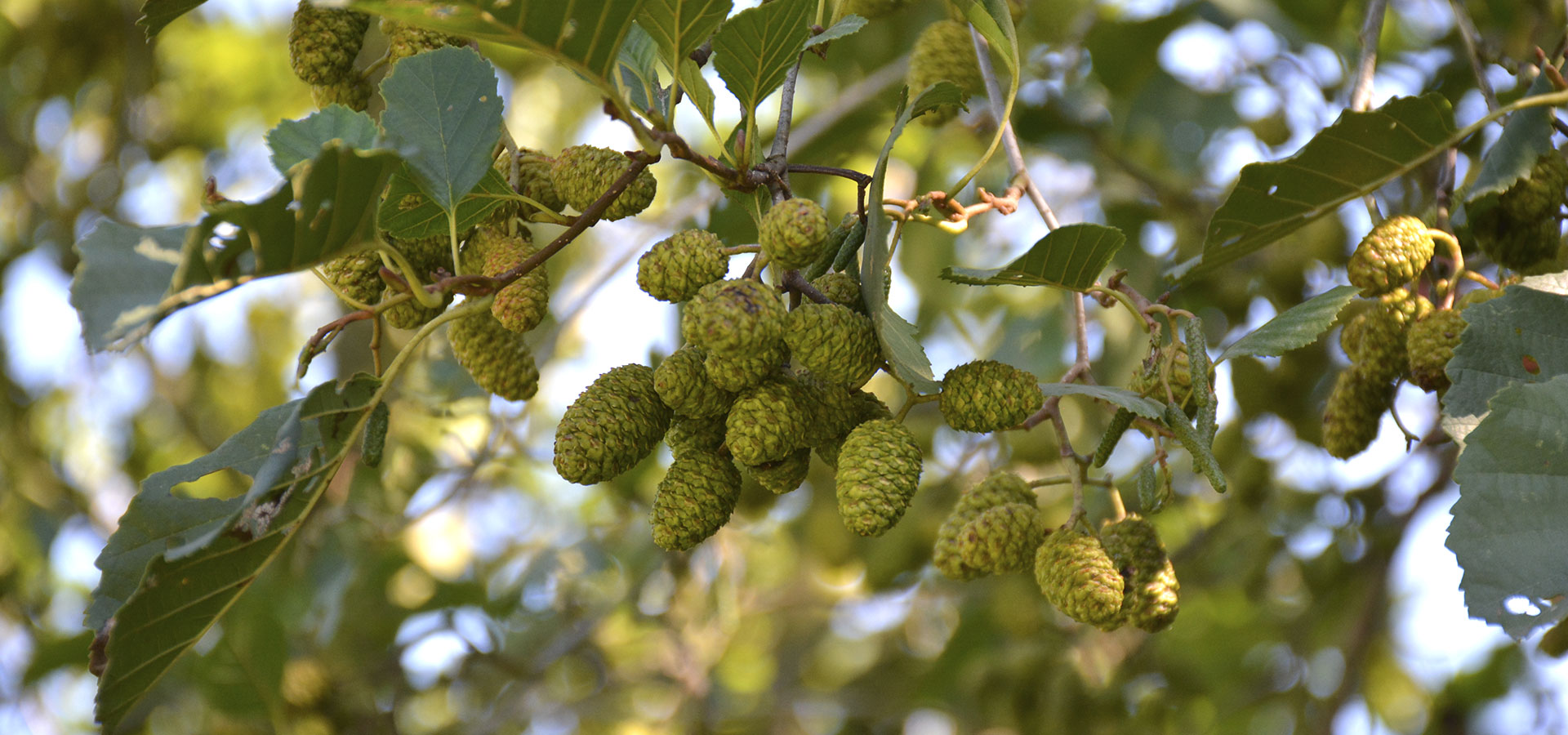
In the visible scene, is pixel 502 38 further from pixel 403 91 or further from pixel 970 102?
pixel 970 102

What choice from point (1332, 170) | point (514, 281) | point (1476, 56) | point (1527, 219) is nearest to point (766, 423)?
point (514, 281)

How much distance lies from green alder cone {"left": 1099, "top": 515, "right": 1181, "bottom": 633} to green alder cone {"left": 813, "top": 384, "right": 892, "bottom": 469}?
0.28 m

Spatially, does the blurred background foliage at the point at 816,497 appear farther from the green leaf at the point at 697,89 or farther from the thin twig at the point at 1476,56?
the green leaf at the point at 697,89

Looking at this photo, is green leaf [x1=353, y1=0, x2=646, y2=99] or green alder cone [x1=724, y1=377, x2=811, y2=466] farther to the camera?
green alder cone [x1=724, y1=377, x2=811, y2=466]

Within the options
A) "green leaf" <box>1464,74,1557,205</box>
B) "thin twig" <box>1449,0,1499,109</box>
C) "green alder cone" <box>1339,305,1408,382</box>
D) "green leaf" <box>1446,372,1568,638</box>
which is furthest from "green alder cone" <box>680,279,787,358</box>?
"thin twig" <box>1449,0,1499,109</box>

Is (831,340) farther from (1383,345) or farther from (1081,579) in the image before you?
(1383,345)

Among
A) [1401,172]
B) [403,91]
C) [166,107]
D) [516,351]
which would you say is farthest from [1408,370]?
[166,107]

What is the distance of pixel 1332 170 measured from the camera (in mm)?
1240

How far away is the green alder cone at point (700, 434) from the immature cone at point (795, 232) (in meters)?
0.22

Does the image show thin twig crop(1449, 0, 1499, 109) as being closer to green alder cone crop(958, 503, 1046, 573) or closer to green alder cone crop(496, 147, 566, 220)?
green alder cone crop(958, 503, 1046, 573)

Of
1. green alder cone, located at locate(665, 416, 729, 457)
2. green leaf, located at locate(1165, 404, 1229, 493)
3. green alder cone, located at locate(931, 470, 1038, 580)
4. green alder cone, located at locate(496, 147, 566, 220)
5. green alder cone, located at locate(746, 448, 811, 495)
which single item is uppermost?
green alder cone, located at locate(496, 147, 566, 220)

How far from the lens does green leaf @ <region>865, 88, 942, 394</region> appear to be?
949mm

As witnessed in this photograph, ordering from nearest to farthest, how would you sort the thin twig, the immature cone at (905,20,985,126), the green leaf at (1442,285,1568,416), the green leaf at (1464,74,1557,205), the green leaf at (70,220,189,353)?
the green leaf at (70,220,189,353) → the green leaf at (1442,285,1568,416) → the green leaf at (1464,74,1557,205) → the thin twig → the immature cone at (905,20,985,126)

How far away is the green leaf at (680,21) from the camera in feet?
3.14
